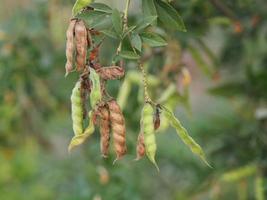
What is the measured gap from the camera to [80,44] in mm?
969

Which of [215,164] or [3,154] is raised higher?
[215,164]

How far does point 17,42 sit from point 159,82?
1.77ft

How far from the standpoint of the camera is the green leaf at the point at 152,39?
1.08 metres

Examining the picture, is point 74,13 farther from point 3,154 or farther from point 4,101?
point 3,154

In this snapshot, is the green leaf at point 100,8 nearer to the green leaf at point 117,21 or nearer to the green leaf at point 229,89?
the green leaf at point 117,21

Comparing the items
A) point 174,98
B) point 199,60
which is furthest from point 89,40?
point 199,60

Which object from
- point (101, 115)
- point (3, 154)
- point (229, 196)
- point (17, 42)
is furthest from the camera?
point (3, 154)

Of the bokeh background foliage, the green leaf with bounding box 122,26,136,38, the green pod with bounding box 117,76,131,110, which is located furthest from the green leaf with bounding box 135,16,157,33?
the green pod with bounding box 117,76,131,110

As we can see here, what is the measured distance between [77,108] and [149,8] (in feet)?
0.66

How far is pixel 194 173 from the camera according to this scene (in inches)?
84.7

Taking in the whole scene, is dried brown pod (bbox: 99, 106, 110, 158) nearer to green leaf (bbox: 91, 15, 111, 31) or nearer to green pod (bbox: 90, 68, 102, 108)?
green pod (bbox: 90, 68, 102, 108)

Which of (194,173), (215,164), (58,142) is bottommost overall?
(58,142)

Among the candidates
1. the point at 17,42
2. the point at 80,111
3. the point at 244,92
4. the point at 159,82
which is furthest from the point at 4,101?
the point at 80,111

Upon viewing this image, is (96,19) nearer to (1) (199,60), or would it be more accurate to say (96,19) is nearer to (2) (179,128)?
(2) (179,128)
